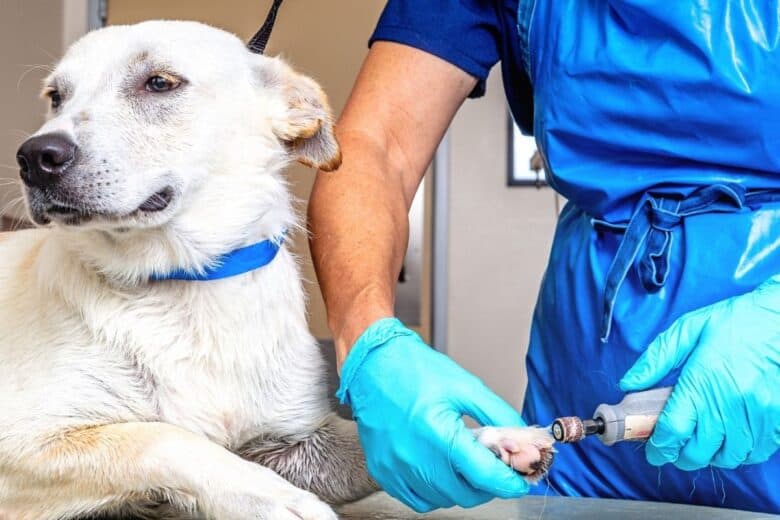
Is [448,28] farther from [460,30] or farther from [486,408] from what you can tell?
[486,408]

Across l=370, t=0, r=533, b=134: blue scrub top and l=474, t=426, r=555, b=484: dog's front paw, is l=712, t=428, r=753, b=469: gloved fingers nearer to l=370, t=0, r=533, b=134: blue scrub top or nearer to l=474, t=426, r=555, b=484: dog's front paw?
l=474, t=426, r=555, b=484: dog's front paw

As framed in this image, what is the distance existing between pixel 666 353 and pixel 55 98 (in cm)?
82

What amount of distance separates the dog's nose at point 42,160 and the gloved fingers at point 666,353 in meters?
0.63

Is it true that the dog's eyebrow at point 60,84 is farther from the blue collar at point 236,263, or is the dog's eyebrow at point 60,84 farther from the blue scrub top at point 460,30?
the blue scrub top at point 460,30

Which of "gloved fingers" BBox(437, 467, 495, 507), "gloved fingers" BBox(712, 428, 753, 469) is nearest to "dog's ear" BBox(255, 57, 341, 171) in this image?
"gloved fingers" BBox(437, 467, 495, 507)

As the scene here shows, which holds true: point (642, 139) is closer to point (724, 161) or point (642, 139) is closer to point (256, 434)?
point (724, 161)

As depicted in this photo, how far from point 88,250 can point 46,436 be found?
24cm

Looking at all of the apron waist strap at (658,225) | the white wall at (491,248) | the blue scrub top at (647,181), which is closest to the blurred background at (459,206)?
the white wall at (491,248)

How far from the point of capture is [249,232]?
1.13 metres

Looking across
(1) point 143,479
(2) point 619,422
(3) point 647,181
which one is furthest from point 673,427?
(1) point 143,479

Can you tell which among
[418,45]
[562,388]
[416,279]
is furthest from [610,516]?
[416,279]

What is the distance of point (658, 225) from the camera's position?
42.9 inches

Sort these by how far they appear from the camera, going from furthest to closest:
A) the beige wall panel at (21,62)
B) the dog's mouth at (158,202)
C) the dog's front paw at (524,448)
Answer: the beige wall panel at (21,62), the dog's mouth at (158,202), the dog's front paw at (524,448)

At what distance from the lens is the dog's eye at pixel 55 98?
114 centimetres
